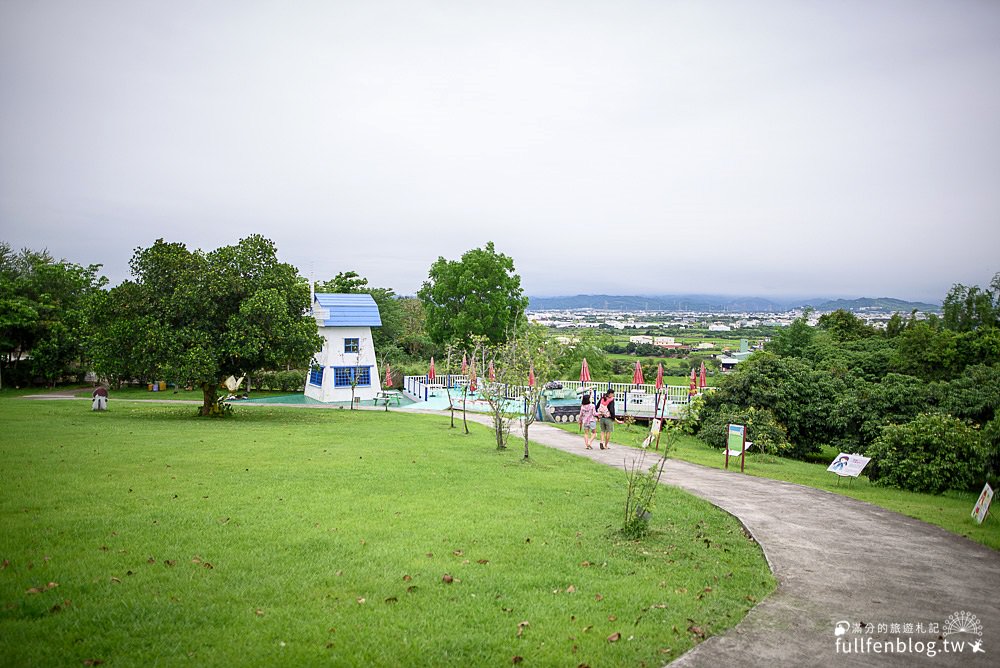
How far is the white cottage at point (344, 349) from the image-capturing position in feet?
109

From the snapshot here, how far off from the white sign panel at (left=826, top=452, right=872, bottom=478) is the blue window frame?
25.5 metres

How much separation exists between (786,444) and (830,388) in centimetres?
385

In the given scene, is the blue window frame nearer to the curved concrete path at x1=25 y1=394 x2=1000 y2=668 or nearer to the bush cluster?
the bush cluster

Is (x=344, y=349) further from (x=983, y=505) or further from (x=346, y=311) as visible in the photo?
(x=983, y=505)

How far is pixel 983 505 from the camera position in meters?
9.49

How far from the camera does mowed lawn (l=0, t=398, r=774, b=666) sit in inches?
198

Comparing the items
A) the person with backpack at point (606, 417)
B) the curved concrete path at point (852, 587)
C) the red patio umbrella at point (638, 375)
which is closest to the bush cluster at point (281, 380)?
the red patio umbrella at point (638, 375)

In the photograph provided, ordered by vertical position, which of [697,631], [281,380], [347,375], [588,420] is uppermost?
[697,631]

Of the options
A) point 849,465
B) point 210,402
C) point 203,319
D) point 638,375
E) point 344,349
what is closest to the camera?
point 849,465

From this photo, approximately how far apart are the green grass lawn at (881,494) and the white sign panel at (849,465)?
340 millimetres

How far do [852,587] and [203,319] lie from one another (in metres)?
21.2

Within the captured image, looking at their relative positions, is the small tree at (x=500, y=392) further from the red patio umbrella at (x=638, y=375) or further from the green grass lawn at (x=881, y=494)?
the red patio umbrella at (x=638, y=375)

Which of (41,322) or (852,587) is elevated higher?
(41,322)

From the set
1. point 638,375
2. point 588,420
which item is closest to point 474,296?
point 638,375
